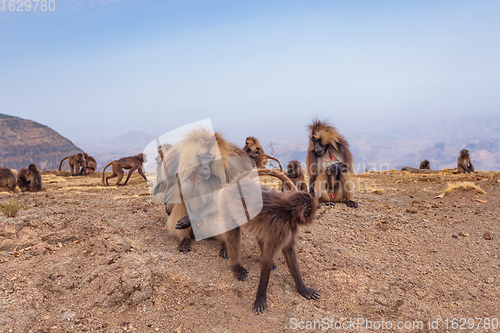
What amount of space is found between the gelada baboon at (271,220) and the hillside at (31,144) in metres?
55.6

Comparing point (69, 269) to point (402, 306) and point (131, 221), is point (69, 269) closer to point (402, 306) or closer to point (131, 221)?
point (131, 221)

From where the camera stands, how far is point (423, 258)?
5582mm

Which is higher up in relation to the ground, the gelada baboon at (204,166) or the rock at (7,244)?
the gelada baboon at (204,166)

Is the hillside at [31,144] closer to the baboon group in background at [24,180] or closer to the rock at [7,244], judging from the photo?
the baboon group in background at [24,180]

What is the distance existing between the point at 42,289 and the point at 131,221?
2.09 m

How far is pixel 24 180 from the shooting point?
13.9 m

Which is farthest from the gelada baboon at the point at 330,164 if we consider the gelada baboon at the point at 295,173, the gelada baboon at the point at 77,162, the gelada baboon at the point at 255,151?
the gelada baboon at the point at 77,162

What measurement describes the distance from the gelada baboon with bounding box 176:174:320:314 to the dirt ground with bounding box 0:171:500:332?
239mm

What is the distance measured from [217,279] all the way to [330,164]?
15.5 feet

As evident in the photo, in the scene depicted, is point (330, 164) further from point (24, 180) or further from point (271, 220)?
point (24, 180)

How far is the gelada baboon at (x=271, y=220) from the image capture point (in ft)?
12.9

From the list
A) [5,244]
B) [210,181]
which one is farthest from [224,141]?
[5,244]

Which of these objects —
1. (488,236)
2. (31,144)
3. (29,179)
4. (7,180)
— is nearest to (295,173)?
(488,236)

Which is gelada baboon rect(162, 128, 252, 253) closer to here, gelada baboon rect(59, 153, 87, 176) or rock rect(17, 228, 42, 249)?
rock rect(17, 228, 42, 249)
